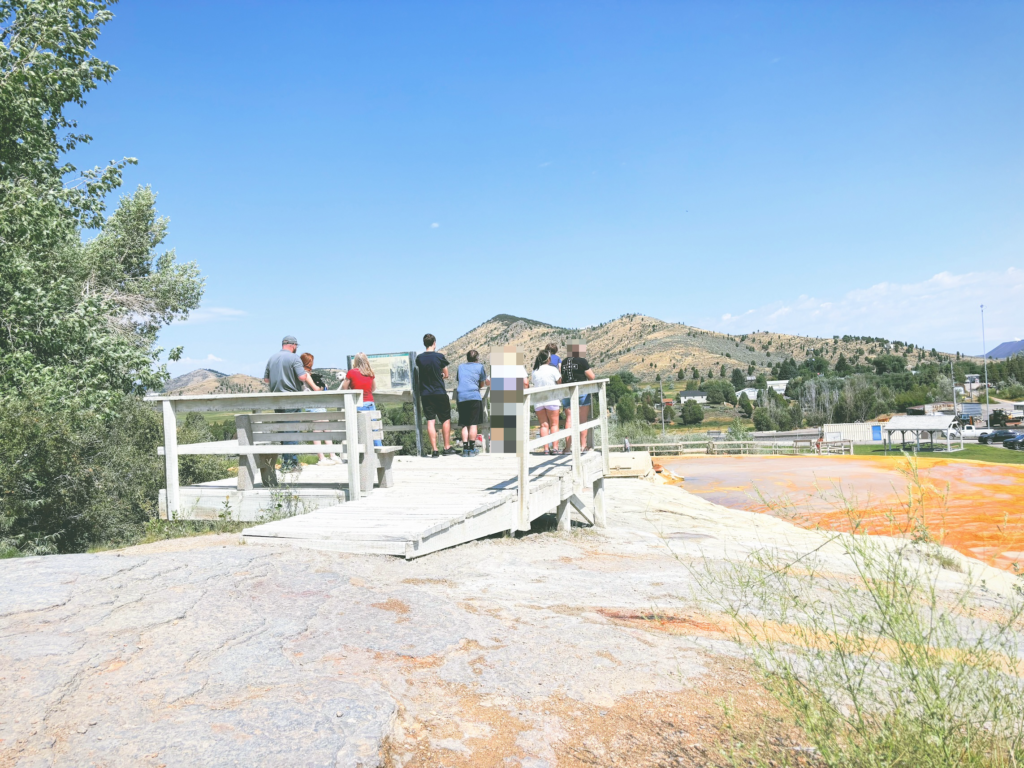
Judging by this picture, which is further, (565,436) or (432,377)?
(432,377)

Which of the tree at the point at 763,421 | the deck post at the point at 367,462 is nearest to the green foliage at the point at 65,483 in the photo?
the deck post at the point at 367,462

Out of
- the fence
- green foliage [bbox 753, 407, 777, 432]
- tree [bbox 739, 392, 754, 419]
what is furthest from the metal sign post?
tree [bbox 739, 392, 754, 419]

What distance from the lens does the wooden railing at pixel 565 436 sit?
6.91 metres

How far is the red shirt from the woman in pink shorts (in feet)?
7.69

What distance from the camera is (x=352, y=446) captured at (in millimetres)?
7223

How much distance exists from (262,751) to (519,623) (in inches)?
76.8

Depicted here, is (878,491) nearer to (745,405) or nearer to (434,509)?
(434,509)

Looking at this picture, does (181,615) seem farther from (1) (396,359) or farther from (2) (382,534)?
(1) (396,359)

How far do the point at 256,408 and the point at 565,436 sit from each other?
11.8 ft

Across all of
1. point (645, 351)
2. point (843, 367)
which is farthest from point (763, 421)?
point (645, 351)

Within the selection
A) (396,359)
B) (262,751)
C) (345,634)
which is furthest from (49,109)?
(262,751)

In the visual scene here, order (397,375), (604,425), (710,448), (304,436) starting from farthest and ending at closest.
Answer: (710,448) → (397,375) → (604,425) → (304,436)

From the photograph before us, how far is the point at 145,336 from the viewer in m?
22.5

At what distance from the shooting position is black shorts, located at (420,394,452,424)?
392 inches
